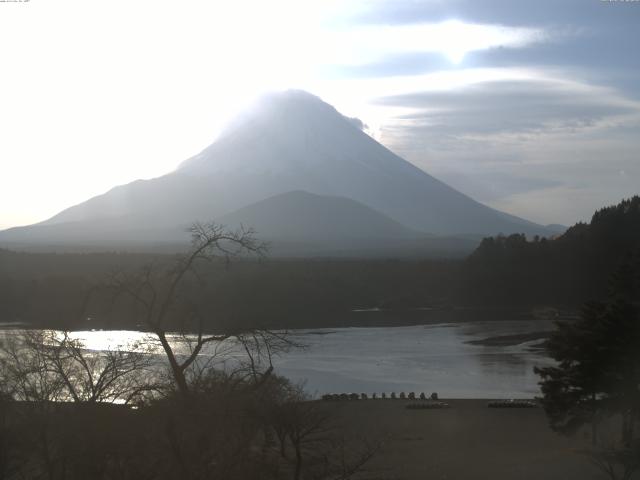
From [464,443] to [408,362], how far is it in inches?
390

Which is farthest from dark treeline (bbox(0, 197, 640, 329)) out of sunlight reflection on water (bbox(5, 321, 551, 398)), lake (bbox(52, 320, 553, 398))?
sunlight reflection on water (bbox(5, 321, 551, 398))

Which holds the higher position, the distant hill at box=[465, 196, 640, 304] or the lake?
the distant hill at box=[465, 196, 640, 304]

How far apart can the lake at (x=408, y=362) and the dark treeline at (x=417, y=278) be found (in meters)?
5.85

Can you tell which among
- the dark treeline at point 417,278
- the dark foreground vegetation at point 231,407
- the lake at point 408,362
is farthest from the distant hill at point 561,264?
the dark foreground vegetation at point 231,407

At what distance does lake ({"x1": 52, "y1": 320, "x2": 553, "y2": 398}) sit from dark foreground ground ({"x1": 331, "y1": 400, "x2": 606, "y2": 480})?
236 centimetres

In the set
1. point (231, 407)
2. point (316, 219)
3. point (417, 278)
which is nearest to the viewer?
point (231, 407)

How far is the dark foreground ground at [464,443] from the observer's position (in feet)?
35.6

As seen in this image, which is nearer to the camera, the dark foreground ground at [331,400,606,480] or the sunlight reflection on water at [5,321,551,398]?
the dark foreground ground at [331,400,606,480]

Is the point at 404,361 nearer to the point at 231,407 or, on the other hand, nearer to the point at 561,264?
the point at 231,407

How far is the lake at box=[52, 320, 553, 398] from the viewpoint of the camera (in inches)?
750

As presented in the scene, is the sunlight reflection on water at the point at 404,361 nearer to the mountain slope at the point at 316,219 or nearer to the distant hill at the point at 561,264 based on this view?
the distant hill at the point at 561,264

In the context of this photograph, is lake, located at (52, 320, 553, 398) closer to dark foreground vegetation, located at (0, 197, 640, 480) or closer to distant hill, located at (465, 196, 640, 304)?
dark foreground vegetation, located at (0, 197, 640, 480)

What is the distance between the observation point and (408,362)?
75.8 feet

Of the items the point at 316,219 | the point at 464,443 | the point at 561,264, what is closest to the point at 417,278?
the point at 561,264
